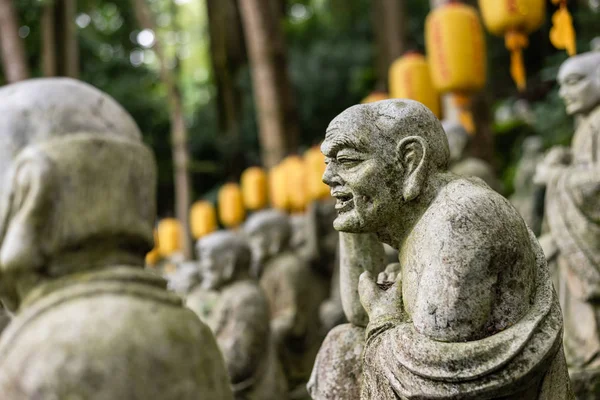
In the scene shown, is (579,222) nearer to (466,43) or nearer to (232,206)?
(466,43)

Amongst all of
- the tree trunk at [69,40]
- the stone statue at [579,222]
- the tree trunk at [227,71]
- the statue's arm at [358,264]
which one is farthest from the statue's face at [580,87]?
the tree trunk at [227,71]

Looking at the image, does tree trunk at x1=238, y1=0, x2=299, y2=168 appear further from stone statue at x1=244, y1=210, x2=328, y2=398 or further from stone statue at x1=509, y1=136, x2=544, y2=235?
stone statue at x1=509, y1=136, x2=544, y2=235

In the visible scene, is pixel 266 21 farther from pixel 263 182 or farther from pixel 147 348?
pixel 147 348

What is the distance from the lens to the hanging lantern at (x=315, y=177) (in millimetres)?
9609

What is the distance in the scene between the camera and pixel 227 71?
1709cm

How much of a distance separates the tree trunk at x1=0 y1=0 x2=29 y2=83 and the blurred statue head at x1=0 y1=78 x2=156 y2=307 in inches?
293

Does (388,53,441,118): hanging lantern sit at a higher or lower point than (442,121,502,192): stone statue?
higher

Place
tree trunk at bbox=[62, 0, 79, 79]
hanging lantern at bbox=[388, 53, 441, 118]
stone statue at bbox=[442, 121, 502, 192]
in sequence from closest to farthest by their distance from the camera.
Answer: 1. stone statue at bbox=[442, 121, 502, 192]
2. hanging lantern at bbox=[388, 53, 441, 118]
3. tree trunk at bbox=[62, 0, 79, 79]

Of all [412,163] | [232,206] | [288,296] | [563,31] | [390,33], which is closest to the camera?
[412,163]

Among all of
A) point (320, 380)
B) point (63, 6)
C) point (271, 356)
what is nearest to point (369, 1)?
point (63, 6)

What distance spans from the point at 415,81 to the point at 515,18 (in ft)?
5.35

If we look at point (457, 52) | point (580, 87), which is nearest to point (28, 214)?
point (580, 87)

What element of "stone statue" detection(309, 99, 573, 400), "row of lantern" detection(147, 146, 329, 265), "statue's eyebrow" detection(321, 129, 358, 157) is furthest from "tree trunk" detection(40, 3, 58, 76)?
"stone statue" detection(309, 99, 573, 400)

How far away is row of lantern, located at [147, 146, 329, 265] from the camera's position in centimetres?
992
